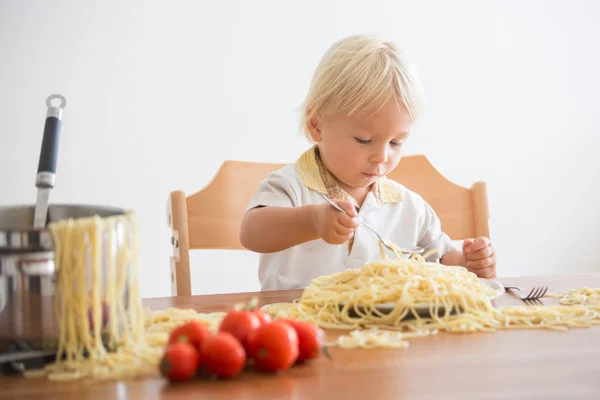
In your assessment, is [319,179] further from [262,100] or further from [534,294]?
[262,100]

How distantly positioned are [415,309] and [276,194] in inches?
28.0

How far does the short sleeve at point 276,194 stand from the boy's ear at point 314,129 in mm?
131

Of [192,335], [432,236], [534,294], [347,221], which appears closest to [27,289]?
[192,335]

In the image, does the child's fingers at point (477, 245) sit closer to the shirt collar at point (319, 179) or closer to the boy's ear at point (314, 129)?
the shirt collar at point (319, 179)

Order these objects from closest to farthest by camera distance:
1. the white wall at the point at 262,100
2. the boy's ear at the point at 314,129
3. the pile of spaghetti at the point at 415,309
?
the pile of spaghetti at the point at 415,309
the boy's ear at the point at 314,129
the white wall at the point at 262,100

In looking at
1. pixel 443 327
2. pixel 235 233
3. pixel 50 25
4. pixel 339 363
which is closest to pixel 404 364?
pixel 339 363

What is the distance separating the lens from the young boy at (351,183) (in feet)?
5.08

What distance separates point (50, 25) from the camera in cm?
303

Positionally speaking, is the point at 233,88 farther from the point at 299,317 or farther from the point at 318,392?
the point at 318,392

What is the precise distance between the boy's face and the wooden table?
73 cm

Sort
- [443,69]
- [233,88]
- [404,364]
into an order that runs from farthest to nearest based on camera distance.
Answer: [443,69] → [233,88] → [404,364]

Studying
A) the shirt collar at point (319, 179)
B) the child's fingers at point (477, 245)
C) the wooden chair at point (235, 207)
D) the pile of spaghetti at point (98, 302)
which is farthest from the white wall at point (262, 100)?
the pile of spaghetti at point (98, 302)

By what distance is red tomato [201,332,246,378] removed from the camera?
748 millimetres

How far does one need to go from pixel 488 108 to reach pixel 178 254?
7.37 feet
